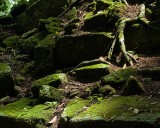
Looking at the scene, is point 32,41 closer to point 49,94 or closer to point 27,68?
point 27,68

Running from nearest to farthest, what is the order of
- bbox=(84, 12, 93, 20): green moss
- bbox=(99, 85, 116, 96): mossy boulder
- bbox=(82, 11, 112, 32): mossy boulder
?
bbox=(99, 85, 116, 96): mossy boulder < bbox=(82, 11, 112, 32): mossy boulder < bbox=(84, 12, 93, 20): green moss

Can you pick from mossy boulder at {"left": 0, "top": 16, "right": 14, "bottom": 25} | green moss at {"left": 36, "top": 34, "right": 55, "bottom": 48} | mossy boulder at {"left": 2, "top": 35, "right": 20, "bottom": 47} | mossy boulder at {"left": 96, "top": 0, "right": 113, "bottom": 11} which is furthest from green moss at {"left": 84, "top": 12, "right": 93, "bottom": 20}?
mossy boulder at {"left": 0, "top": 16, "right": 14, "bottom": 25}

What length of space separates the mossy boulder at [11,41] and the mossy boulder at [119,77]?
6215mm

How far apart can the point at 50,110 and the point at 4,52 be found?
587 cm

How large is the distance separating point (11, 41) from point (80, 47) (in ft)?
15.0

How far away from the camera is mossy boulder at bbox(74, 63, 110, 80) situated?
23.4ft

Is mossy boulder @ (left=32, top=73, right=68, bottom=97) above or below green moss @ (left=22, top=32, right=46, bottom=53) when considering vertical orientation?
below

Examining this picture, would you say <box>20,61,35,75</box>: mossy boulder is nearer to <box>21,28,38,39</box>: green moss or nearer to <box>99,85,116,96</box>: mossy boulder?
<box>21,28,38,39</box>: green moss

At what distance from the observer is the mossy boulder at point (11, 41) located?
11701 mm

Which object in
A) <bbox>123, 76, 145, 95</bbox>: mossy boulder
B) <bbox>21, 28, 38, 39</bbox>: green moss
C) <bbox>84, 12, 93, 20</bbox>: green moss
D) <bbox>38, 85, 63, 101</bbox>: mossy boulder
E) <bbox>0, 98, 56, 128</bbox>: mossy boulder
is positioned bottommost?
<bbox>0, 98, 56, 128</bbox>: mossy boulder

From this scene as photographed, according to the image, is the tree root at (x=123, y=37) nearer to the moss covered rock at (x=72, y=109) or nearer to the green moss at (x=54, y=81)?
the green moss at (x=54, y=81)

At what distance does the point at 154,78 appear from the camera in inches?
245

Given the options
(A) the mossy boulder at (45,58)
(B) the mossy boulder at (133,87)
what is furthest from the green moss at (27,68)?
(B) the mossy boulder at (133,87)

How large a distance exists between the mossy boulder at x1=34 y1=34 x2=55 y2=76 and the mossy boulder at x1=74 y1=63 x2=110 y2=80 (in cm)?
138
